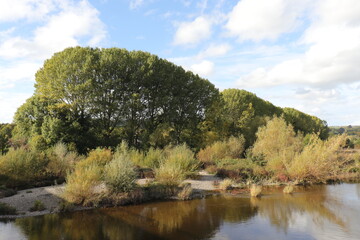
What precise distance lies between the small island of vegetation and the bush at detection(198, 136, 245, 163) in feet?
0.33

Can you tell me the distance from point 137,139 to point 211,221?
2218 cm

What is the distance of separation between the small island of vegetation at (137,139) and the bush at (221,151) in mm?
102

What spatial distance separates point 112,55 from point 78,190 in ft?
60.0

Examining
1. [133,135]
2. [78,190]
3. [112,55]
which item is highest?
[112,55]

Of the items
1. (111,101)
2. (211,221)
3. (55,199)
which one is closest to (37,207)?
(55,199)

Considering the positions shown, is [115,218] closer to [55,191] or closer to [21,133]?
[55,191]

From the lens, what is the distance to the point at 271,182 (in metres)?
19.6

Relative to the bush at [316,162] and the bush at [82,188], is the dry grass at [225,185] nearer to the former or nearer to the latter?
the bush at [316,162]

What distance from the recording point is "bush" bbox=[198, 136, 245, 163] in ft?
90.7

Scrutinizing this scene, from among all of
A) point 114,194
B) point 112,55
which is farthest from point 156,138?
point 114,194

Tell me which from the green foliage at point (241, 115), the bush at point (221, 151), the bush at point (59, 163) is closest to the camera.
→ the bush at point (59, 163)

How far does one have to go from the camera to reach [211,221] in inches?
445

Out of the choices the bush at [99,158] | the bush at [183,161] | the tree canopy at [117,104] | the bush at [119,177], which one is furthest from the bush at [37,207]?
the tree canopy at [117,104]

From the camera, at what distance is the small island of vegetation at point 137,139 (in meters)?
15.7
